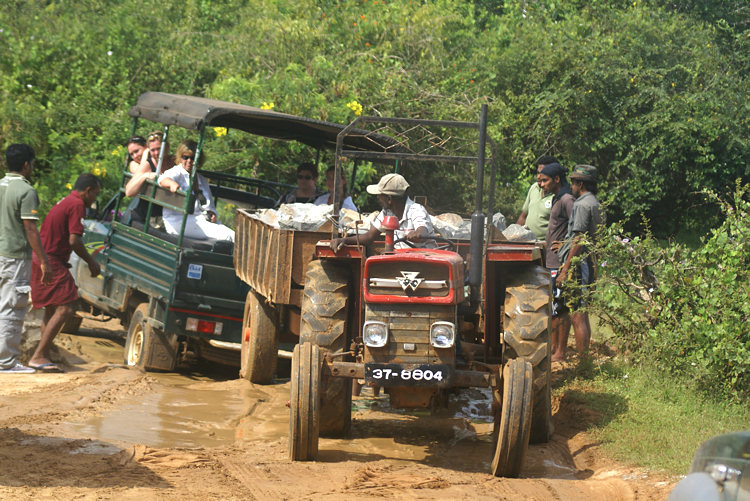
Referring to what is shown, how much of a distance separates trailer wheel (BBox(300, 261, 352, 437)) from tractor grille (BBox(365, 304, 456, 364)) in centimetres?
45

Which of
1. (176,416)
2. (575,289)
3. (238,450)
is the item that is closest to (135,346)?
(176,416)

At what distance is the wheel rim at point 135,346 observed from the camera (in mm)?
10516

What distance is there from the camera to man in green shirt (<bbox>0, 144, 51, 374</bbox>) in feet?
32.1

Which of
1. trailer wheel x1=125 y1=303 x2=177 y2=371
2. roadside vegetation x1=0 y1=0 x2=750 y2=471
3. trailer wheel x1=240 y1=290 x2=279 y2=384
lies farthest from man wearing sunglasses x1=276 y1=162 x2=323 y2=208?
roadside vegetation x1=0 y1=0 x2=750 y2=471

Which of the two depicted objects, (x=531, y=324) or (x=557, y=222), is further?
(x=557, y=222)

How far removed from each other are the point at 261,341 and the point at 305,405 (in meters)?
2.84

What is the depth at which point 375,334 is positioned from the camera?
6.62 meters

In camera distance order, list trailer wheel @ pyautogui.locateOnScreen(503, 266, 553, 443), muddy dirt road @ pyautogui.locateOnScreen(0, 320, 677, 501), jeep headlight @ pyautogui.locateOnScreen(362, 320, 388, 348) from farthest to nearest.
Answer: trailer wheel @ pyautogui.locateOnScreen(503, 266, 553, 443), jeep headlight @ pyautogui.locateOnScreen(362, 320, 388, 348), muddy dirt road @ pyautogui.locateOnScreen(0, 320, 677, 501)

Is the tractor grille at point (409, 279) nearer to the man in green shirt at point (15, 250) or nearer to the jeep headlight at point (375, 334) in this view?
the jeep headlight at point (375, 334)

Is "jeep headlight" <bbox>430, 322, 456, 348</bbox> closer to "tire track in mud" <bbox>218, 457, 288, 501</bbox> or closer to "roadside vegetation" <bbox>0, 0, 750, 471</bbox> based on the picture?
"tire track in mud" <bbox>218, 457, 288, 501</bbox>

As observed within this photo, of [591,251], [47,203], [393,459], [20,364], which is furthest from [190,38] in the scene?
[393,459]

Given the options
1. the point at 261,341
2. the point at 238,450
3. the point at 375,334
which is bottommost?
the point at 238,450

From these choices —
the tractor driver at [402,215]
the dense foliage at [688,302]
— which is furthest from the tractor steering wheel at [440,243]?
the dense foliage at [688,302]

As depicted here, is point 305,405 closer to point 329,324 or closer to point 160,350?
point 329,324
